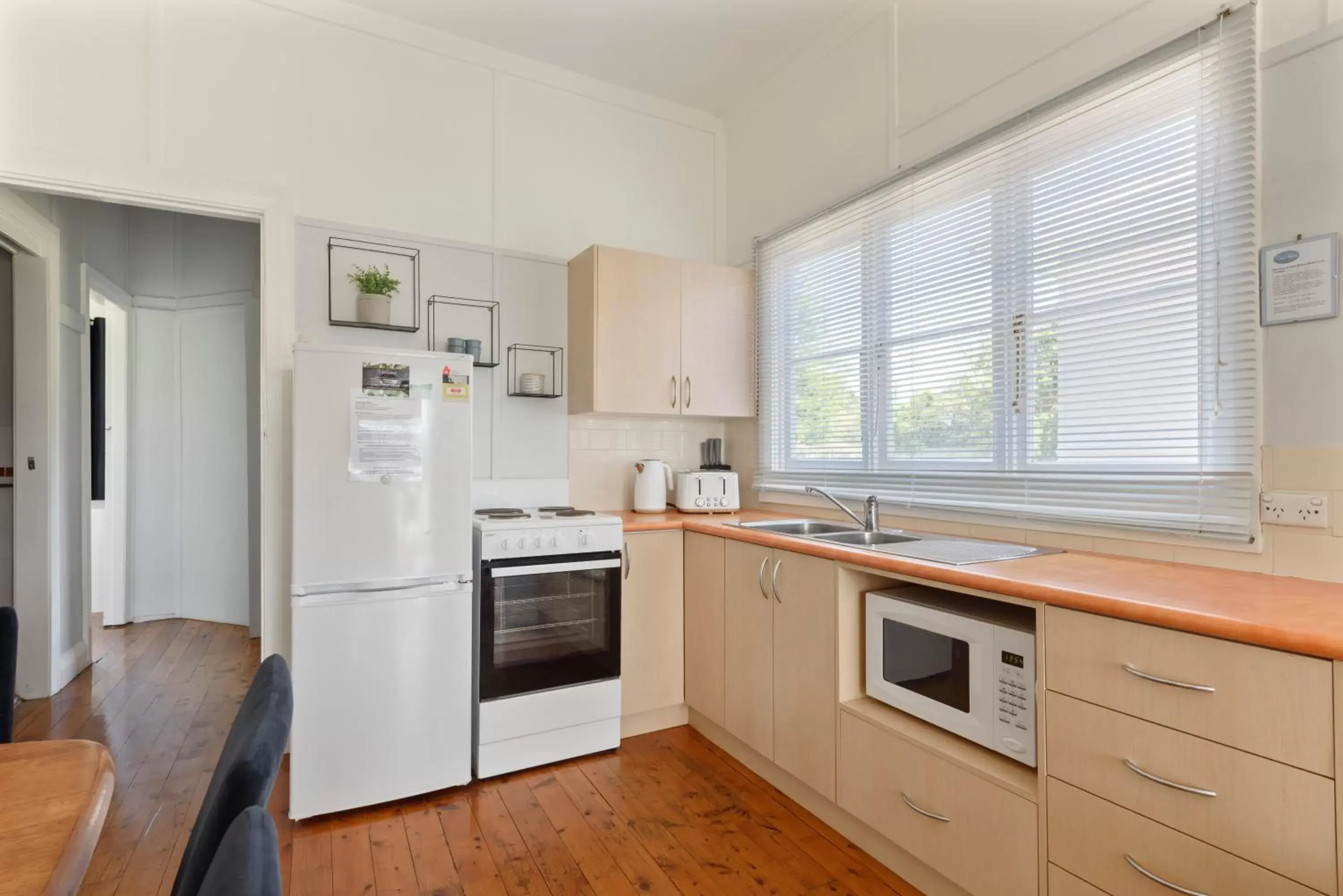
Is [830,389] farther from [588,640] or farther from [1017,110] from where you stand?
[588,640]

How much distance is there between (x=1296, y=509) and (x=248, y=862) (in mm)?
2103

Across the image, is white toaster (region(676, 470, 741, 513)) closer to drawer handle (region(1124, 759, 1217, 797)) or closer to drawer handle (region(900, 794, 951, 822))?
drawer handle (region(900, 794, 951, 822))

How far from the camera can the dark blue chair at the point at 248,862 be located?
524mm

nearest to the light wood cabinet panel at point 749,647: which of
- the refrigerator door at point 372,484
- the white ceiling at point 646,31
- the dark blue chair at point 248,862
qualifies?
the refrigerator door at point 372,484

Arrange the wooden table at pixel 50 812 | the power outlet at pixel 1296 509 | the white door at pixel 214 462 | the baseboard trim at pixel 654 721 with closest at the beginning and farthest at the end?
1. the wooden table at pixel 50 812
2. the power outlet at pixel 1296 509
3. the baseboard trim at pixel 654 721
4. the white door at pixel 214 462

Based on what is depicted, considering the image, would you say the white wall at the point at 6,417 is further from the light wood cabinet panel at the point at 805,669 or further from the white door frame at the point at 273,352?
the light wood cabinet panel at the point at 805,669

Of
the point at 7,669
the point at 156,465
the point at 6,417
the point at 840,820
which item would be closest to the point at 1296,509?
the point at 840,820

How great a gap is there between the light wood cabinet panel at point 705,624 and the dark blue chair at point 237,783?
78.4 inches

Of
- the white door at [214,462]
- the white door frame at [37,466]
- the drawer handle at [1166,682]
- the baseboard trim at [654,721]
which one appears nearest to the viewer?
the drawer handle at [1166,682]

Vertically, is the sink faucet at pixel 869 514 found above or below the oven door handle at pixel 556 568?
above

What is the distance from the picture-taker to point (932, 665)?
186 centimetres

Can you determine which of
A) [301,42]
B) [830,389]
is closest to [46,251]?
[301,42]

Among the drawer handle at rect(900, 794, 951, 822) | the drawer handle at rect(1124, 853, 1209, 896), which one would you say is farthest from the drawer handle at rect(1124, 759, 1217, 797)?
the drawer handle at rect(900, 794, 951, 822)

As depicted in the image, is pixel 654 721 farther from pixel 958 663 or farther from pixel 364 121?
pixel 364 121
